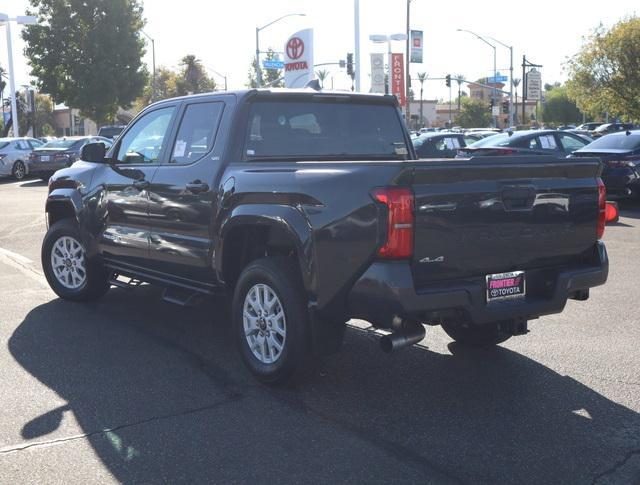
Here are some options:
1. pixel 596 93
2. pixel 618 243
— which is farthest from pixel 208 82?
pixel 618 243

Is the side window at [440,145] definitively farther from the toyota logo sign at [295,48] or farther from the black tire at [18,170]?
the black tire at [18,170]

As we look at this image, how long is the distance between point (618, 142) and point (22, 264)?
12.1m

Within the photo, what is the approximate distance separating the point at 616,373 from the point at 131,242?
393 cm

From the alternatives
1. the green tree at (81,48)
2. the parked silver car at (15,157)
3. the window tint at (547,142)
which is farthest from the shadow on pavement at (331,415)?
the green tree at (81,48)

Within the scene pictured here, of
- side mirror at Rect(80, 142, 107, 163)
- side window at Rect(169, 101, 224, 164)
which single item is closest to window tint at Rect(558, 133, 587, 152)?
side mirror at Rect(80, 142, 107, 163)

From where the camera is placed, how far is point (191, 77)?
2697 inches

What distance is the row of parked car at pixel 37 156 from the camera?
86.7ft

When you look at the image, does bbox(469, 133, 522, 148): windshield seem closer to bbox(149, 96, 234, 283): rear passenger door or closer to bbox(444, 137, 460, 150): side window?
bbox(444, 137, 460, 150): side window

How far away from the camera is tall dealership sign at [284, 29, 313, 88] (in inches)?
1155

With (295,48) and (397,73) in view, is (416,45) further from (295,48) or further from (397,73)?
(295,48)

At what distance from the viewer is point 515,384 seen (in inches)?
201

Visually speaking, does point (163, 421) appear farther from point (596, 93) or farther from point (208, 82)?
point (208, 82)

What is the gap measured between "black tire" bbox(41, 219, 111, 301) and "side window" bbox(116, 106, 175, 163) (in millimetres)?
1055

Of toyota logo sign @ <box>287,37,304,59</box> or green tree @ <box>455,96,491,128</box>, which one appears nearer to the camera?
toyota logo sign @ <box>287,37,304,59</box>
